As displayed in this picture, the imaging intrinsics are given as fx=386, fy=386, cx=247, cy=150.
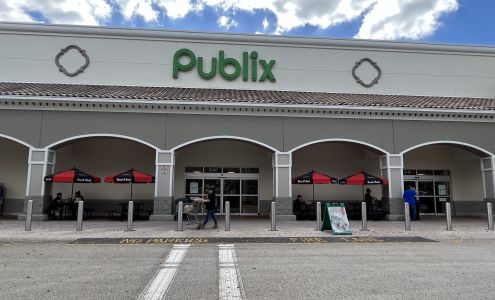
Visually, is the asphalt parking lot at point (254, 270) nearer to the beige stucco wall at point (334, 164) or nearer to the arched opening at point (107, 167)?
the arched opening at point (107, 167)

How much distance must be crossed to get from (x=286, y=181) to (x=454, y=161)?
10554 mm

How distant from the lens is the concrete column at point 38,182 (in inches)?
617

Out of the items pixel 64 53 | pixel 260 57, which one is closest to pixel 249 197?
pixel 260 57

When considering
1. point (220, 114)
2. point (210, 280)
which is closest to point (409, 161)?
point (220, 114)

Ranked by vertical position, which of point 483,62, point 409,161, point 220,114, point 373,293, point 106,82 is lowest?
point 373,293

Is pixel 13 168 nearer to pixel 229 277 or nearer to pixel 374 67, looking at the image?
pixel 229 277

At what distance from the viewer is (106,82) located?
19.9 metres

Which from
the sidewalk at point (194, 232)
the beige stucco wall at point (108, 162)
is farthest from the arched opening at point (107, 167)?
the sidewalk at point (194, 232)

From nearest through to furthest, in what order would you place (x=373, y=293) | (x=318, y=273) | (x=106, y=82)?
(x=373, y=293), (x=318, y=273), (x=106, y=82)

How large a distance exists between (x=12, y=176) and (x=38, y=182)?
4.00 meters

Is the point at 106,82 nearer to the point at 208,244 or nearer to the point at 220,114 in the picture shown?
the point at 220,114

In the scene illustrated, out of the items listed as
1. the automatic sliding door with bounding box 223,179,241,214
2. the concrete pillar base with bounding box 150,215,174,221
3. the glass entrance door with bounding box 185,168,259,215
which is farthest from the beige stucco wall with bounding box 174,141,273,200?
the concrete pillar base with bounding box 150,215,174,221

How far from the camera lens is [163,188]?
637 inches

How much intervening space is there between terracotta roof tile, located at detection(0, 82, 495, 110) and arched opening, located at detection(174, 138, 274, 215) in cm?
296
